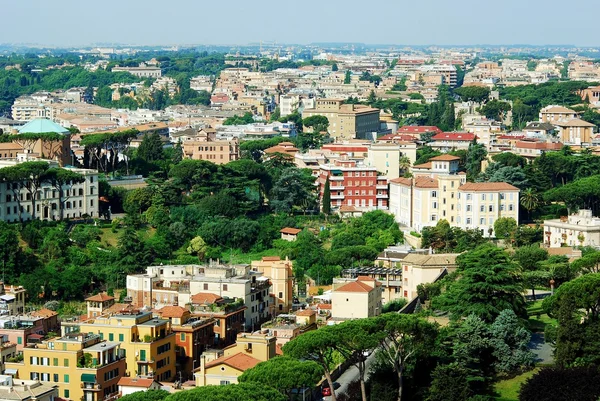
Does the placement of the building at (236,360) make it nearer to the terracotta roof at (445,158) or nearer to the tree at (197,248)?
the tree at (197,248)

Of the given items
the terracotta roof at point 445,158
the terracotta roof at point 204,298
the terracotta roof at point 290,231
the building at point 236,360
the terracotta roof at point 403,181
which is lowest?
the terracotta roof at point 290,231

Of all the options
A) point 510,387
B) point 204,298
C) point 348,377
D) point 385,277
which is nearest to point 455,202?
point 385,277

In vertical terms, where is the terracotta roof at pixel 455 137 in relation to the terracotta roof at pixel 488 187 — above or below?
above

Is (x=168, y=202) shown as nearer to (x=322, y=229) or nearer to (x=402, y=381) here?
(x=322, y=229)

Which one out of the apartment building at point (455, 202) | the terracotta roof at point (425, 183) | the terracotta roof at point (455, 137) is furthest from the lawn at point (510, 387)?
the terracotta roof at point (455, 137)

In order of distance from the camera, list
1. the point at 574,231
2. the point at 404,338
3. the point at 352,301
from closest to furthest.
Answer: the point at 404,338, the point at 352,301, the point at 574,231

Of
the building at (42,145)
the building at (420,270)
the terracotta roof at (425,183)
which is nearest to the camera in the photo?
the building at (420,270)

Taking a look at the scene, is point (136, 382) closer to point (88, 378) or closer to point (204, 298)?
point (88, 378)
